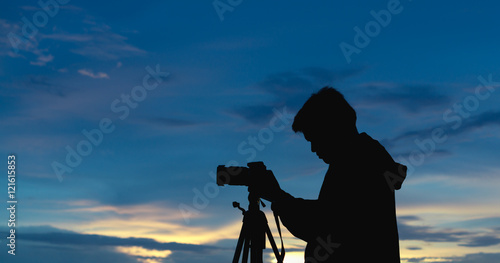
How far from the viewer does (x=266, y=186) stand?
13.9ft

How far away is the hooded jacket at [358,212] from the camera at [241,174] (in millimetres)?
842

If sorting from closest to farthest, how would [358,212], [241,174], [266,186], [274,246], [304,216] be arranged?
[358,212]
[304,216]
[266,186]
[241,174]
[274,246]

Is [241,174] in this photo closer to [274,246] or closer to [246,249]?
[246,249]

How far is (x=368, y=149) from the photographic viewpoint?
351 cm

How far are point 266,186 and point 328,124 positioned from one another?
2.79 feet

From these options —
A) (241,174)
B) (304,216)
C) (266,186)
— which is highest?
(241,174)

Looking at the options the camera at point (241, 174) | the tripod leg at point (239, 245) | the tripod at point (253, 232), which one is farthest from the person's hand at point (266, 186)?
the tripod leg at point (239, 245)

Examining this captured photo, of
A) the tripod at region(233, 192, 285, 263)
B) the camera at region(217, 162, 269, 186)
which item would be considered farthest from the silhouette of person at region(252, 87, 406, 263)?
the tripod at region(233, 192, 285, 263)

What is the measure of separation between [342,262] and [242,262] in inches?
56.4

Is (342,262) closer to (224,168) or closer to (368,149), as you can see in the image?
(368,149)

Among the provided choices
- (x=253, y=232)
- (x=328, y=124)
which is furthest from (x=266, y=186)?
(x=328, y=124)

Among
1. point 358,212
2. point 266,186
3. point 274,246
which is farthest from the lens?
point 274,246

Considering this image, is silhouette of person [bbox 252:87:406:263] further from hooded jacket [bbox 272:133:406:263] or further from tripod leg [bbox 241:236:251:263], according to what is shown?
tripod leg [bbox 241:236:251:263]

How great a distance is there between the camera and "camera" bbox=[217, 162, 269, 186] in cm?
437
